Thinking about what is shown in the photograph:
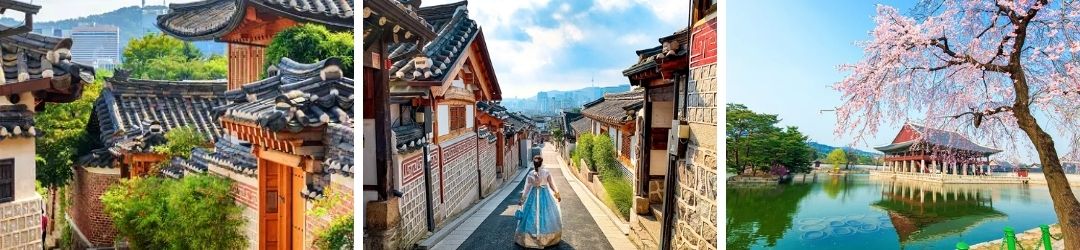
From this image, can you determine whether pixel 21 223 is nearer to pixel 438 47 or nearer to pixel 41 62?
pixel 41 62

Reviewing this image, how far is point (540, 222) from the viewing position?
2.83 meters

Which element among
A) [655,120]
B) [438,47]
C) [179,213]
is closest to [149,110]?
[179,213]

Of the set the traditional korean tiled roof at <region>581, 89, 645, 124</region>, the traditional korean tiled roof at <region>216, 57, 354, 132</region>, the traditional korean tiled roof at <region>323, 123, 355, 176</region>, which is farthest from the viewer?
→ the traditional korean tiled roof at <region>581, 89, 645, 124</region>

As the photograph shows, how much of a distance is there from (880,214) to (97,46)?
4025 millimetres

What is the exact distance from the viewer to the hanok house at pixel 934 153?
3223 mm

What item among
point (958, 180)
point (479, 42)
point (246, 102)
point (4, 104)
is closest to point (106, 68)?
point (4, 104)

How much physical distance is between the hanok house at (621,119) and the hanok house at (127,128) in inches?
65.1

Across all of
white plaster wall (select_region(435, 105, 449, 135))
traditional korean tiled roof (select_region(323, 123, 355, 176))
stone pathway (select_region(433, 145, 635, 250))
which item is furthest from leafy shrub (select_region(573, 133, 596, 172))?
traditional korean tiled roof (select_region(323, 123, 355, 176))

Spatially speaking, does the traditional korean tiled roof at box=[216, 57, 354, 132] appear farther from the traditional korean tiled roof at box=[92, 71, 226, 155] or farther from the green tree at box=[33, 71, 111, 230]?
the green tree at box=[33, 71, 111, 230]

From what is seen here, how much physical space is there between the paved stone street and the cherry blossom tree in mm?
1539

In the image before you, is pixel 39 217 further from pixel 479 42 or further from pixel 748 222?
pixel 748 222

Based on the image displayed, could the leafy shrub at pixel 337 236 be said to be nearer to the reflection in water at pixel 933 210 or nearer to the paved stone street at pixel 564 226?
the paved stone street at pixel 564 226

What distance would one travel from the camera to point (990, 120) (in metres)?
3.17

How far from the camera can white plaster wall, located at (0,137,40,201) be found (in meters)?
2.63
